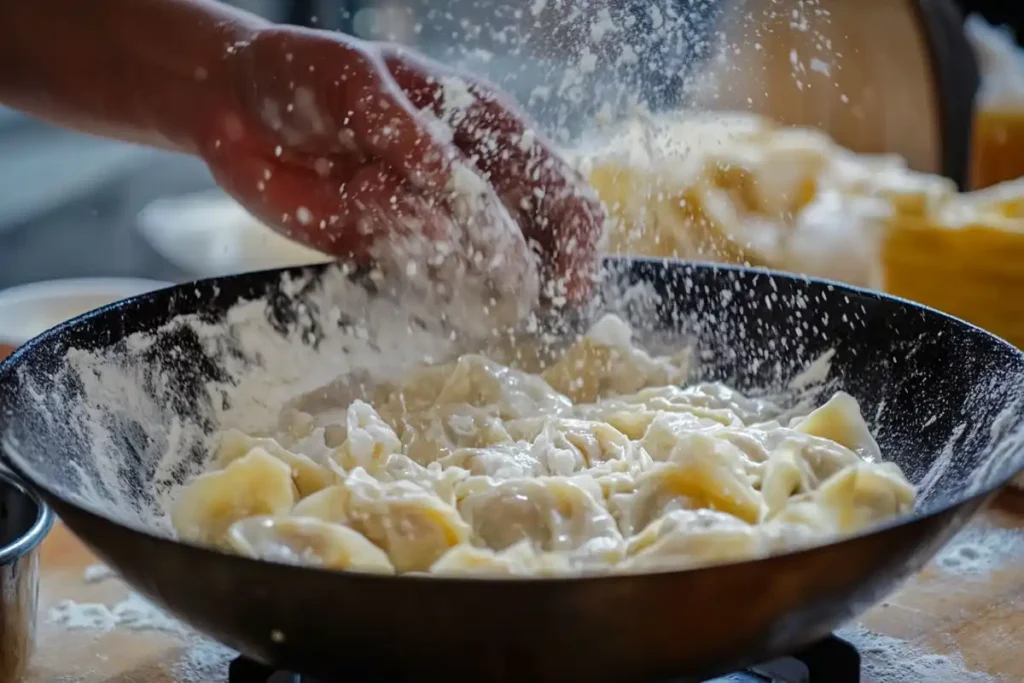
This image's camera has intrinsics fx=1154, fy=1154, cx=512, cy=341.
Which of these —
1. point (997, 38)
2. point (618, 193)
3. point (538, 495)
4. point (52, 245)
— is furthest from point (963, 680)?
point (52, 245)

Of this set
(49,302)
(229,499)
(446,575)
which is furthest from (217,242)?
(446,575)

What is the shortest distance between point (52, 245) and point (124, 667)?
8.38 feet

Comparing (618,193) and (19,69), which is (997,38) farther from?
(19,69)

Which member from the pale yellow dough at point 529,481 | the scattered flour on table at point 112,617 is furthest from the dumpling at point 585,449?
the scattered flour on table at point 112,617

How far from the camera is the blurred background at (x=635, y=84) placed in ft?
4.50

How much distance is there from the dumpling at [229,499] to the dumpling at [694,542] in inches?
11.2

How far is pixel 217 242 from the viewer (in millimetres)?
1843

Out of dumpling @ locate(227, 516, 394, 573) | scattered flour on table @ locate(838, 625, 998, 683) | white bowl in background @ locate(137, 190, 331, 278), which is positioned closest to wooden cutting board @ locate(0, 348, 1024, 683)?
scattered flour on table @ locate(838, 625, 998, 683)

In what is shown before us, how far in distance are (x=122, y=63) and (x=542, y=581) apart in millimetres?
926

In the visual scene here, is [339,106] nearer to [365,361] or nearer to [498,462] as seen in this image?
[365,361]

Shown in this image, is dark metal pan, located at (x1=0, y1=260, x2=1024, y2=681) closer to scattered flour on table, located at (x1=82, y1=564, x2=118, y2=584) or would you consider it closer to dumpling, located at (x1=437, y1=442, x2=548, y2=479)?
scattered flour on table, located at (x1=82, y1=564, x2=118, y2=584)

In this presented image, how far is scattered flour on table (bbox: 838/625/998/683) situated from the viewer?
3.20 feet

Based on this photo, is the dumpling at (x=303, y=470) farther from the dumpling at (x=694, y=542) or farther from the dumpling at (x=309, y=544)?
the dumpling at (x=694, y=542)

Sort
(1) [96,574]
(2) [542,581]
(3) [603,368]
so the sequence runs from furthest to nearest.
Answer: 1. (3) [603,368]
2. (1) [96,574]
3. (2) [542,581]
